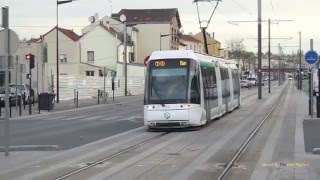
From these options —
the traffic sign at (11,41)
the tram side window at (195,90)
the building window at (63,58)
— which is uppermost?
the building window at (63,58)

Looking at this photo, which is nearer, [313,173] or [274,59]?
[313,173]

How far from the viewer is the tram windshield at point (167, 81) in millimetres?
21094

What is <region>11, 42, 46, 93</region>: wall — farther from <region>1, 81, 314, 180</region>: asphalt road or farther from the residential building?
the residential building

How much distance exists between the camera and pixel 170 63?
21.6 metres

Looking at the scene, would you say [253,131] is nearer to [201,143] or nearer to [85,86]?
[201,143]

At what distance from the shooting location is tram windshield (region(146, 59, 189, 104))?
21.1 m

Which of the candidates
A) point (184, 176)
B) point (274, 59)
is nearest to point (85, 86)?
point (184, 176)

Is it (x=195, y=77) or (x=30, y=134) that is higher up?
(x=195, y=77)

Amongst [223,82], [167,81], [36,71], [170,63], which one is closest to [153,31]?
[36,71]

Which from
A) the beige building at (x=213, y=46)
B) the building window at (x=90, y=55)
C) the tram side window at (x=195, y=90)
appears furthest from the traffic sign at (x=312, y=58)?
the beige building at (x=213, y=46)

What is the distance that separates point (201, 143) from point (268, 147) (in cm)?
212

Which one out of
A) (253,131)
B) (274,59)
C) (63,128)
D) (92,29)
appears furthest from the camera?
(274,59)

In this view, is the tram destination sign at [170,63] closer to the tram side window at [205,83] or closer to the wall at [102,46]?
the tram side window at [205,83]

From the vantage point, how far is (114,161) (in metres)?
13.2
